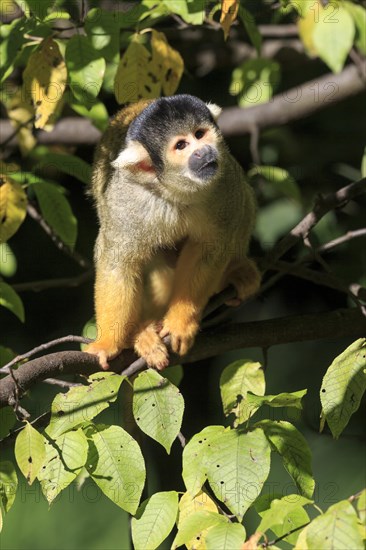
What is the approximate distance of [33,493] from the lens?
4344mm

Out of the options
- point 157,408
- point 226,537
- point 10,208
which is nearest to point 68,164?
point 10,208

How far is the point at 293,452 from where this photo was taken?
2.20m

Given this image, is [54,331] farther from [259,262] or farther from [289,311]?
[259,262]

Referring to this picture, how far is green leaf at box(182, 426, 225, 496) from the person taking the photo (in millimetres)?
2074

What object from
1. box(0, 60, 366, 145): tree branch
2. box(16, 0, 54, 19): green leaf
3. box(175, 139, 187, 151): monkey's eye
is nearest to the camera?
box(16, 0, 54, 19): green leaf

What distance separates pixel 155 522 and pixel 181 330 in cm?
127

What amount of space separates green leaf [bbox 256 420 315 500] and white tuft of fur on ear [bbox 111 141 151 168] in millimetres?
1427

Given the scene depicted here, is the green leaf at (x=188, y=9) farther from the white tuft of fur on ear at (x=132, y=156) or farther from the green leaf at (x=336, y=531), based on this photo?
the green leaf at (x=336, y=531)

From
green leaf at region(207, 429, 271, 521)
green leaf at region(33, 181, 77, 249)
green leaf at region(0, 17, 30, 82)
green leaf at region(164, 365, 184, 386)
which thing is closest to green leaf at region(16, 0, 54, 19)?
green leaf at region(0, 17, 30, 82)

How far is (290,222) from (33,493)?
7.13ft

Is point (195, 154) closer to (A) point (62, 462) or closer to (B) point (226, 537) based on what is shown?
(A) point (62, 462)

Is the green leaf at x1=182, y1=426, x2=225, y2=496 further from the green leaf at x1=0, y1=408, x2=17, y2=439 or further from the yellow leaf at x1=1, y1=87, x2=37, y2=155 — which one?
the yellow leaf at x1=1, y1=87, x2=37, y2=155

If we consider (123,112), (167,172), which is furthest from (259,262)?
(123,112)

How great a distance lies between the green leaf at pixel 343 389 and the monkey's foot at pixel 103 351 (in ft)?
3.62
